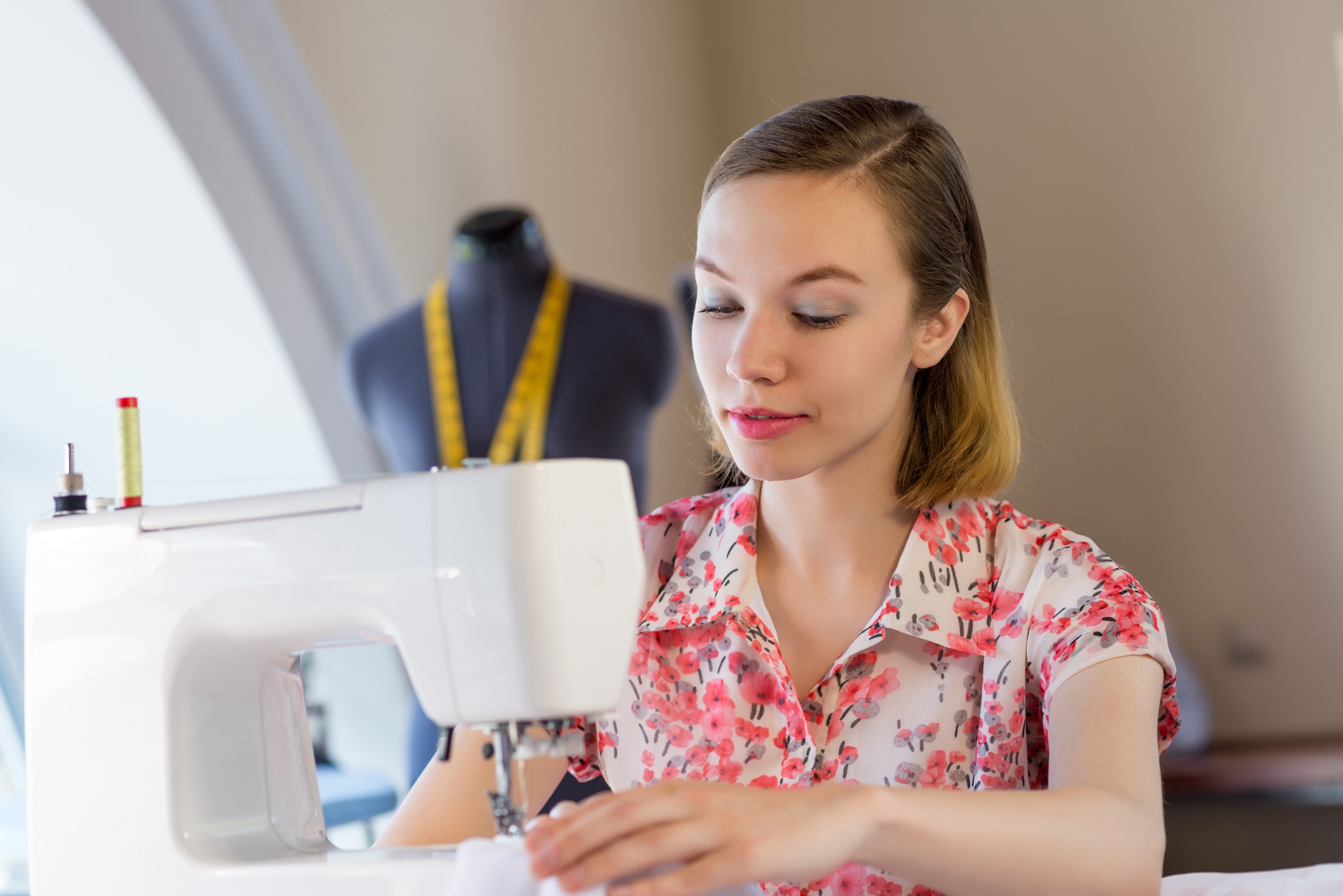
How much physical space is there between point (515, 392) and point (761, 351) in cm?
143

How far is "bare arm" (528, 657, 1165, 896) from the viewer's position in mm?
712

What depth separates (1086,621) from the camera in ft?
3.39

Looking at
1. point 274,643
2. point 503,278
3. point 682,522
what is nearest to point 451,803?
point 274,643

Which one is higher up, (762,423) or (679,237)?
(679,237)

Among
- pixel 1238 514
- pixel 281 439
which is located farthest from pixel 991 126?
pixel 281 439

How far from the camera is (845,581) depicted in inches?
47.1

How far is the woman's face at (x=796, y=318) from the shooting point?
42.3 inches

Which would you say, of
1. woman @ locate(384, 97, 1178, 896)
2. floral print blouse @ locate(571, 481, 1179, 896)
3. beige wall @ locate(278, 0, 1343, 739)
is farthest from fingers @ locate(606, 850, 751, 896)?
beige wall @ locate(278, 0, 1343, 739)

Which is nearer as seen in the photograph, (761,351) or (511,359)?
(761,351)

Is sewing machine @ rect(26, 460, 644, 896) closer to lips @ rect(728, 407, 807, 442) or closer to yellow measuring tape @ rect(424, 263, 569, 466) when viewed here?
lips @ rect(728, 407, 807, 442)

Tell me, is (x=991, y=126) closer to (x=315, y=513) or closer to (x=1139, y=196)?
(x=1139, y=196)

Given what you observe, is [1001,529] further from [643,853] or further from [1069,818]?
[643,853]

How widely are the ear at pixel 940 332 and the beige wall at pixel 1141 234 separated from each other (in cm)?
238

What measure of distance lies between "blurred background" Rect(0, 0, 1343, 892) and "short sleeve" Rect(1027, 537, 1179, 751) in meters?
1.57
